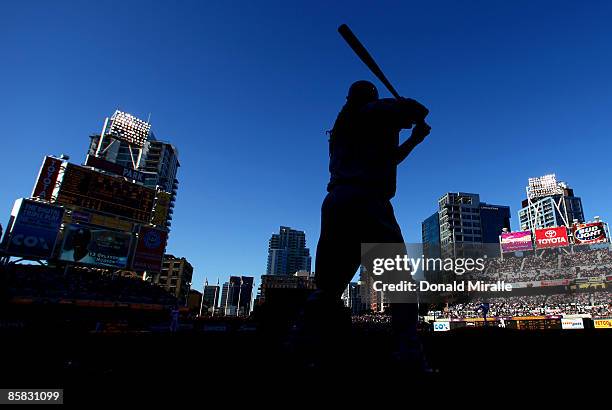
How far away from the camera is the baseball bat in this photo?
8.77 ft

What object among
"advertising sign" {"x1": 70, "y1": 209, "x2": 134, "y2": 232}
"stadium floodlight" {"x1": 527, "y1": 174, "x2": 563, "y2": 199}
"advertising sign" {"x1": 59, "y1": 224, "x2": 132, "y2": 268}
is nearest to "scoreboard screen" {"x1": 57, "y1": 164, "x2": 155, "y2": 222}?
"advertising sign" {"x1": 70, "y1": 209, "x2": 134, "y2": 232}

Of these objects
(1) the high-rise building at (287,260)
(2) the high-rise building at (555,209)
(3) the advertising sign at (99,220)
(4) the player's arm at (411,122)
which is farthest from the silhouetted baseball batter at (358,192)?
(1) the high-rise building at (287,260)

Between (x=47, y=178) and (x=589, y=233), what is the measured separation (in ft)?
217

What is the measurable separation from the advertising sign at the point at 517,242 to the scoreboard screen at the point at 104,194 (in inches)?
2084

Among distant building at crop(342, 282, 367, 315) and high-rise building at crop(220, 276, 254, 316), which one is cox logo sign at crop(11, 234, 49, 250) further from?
distant building at crop(342, 282, 367, 315)

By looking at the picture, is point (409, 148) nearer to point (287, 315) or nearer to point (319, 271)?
point (319, 271)

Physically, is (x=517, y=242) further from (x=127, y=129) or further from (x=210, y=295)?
(x=210, y=295)

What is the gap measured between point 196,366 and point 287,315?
3823mm

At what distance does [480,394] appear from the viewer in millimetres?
1593

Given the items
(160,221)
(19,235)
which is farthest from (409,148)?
(160,221)

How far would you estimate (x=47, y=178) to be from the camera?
2789 centimetres

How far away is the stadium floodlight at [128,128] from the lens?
57.9 m

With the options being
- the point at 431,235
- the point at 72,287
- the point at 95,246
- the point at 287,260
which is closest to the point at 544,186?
the point at 431,235

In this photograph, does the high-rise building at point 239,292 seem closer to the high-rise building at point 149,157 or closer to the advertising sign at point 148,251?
the high-rise building at point 149,157
